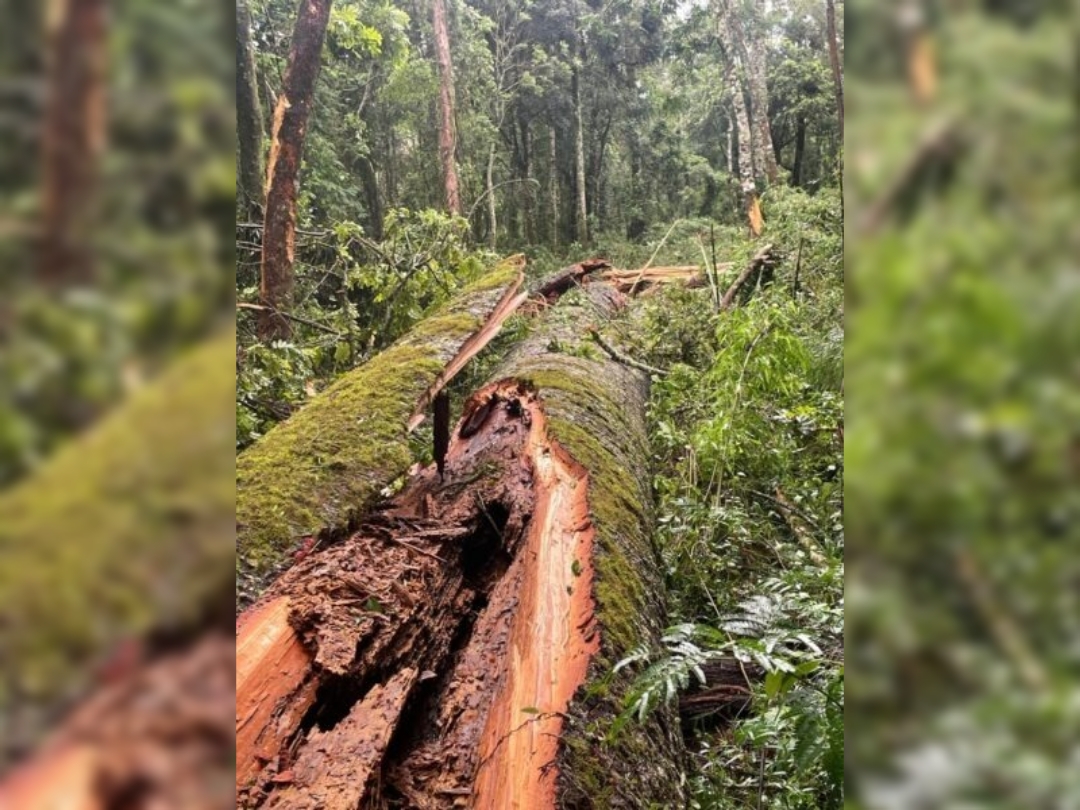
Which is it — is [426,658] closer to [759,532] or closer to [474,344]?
[759,532]

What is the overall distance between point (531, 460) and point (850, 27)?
274cm

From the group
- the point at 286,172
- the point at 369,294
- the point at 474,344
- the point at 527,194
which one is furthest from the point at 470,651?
the point at 527,194

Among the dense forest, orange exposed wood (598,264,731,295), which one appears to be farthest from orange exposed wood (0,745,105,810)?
orange exposed wood (598,264,731,295)

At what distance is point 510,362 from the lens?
460 centimetres

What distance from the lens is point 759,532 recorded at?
3.07 metres

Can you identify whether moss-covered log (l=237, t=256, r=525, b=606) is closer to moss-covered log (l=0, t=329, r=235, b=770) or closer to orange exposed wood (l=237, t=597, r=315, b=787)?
orange exposed wood (l=237, t=597, r=315, b=787)

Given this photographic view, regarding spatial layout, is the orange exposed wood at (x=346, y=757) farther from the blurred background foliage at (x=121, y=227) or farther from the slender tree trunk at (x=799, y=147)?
the slender tree trunk at (x=799, y=147)

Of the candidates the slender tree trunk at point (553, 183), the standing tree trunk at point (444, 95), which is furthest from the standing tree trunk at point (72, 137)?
the slender tree trunk at point (553, 183)

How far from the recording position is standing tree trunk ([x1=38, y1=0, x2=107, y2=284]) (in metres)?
0.33

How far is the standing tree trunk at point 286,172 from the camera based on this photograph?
4219 millimetres

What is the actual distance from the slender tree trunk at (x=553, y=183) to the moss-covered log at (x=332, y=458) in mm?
12405

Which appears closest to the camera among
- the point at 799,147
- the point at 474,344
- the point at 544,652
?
the point at 544,652

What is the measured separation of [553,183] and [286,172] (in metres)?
12.1

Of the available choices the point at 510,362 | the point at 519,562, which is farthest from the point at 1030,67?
the point at 510,362
